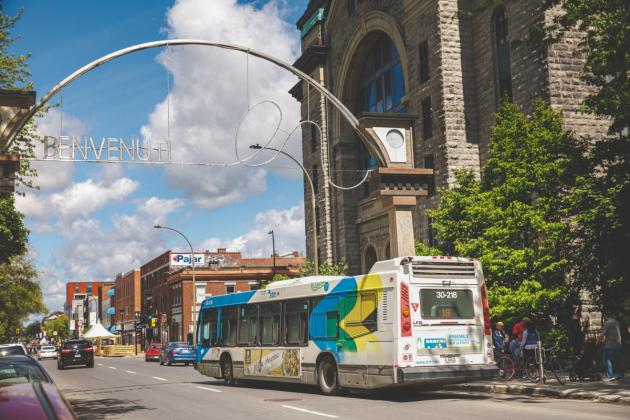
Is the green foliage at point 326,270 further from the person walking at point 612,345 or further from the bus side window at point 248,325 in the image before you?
the person walking at point 612,345

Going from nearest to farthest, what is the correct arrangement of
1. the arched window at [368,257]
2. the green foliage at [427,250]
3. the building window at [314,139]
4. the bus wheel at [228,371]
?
the bus wheel at [228,371] < the green foliage at [427,250] < the arched window at [368,257] < the building window at [314,139]

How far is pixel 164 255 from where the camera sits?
3514 inches

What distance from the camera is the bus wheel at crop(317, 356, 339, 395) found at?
18516 mm

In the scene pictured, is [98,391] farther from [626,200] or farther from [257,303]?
[626,200]

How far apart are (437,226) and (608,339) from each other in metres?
7.75

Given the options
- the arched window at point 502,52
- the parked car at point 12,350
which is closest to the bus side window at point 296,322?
the parked car at point 12,350

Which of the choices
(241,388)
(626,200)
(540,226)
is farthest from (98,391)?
(626,200)

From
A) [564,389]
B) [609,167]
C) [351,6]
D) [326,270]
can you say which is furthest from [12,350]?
[351,6]

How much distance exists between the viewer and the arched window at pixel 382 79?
4250 centimetres

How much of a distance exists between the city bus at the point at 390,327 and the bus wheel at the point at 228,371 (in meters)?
3.22

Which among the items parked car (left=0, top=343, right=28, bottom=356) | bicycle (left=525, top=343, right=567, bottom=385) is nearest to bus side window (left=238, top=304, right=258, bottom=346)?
parked car (left=0, top=343, right=28, bottom=356)

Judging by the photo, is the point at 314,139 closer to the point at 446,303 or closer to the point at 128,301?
the point at 446,303

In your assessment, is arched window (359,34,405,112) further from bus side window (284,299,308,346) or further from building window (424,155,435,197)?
bus side window (284,299,308,346)

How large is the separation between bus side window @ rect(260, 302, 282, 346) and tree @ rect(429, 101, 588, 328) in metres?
6.34
